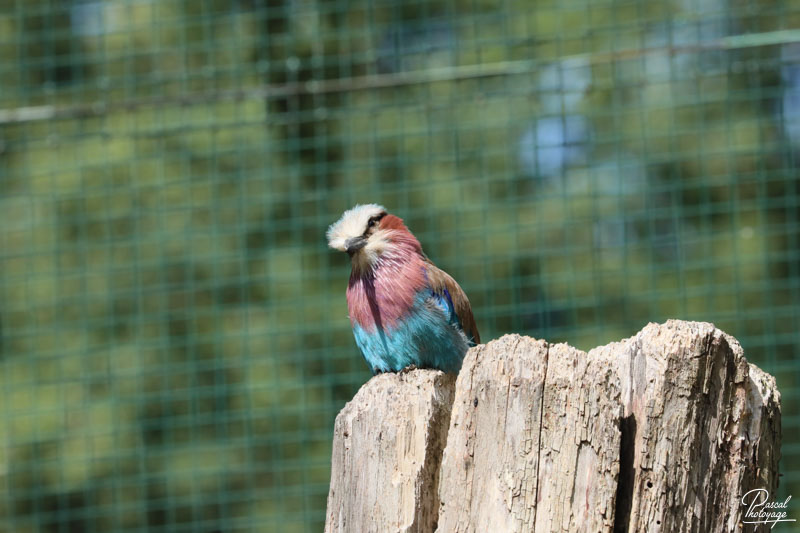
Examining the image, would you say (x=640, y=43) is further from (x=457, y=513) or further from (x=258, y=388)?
(x=457, y=513)

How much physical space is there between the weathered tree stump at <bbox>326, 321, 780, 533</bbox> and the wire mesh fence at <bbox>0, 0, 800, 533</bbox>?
3.43 metres

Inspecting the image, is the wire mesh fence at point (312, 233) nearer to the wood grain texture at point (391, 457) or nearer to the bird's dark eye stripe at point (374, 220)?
the bird's dark eye stripe at point (374, 220)

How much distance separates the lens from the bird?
3404 millimetres

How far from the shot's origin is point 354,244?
3.38 metres

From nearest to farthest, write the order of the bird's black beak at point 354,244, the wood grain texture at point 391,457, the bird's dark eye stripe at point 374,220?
the wood grain texture at point 391,457, the bird's black beak at point 354,244, the bird's dark eye stripe at point 374,220

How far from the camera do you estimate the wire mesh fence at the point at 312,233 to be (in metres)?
5.66

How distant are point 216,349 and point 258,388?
476 mm

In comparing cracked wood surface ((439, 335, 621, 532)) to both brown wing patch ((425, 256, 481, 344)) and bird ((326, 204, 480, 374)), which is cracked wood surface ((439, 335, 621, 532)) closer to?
bird ((326, 204, 480, 374))

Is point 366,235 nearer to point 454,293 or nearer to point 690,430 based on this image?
point 454,293

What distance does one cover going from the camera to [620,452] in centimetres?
197

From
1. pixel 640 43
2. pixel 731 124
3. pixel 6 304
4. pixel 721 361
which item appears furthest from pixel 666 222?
pixel 721 361
